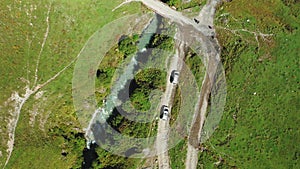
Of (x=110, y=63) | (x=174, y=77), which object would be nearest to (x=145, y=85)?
(x=174, y=77)

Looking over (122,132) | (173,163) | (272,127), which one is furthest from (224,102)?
(122,132)

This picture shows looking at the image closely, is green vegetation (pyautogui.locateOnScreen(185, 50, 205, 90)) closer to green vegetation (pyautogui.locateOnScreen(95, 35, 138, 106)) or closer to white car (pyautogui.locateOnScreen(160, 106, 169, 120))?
white car (pyautogui.locateOnScreen(160, 106, 169, 120))

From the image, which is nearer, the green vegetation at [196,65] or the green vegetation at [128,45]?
the green vegetation at [128,45]

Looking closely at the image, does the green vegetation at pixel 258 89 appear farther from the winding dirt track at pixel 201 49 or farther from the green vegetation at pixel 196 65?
the green vegetation at pixel 196 65

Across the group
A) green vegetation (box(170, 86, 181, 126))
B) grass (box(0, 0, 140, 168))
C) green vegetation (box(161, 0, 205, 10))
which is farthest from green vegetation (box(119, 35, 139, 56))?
green vegetation (box(170, 86, 181, 126))

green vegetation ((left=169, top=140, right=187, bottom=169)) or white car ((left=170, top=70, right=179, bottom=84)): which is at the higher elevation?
white car ((left=170, top=70, right=179, bottom=84))

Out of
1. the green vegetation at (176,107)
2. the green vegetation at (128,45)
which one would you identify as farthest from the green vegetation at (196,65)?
the green vegetation at (128,45)

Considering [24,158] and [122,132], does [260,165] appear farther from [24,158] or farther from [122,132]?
[24,158]

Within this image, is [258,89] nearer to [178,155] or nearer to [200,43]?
[200,43]
